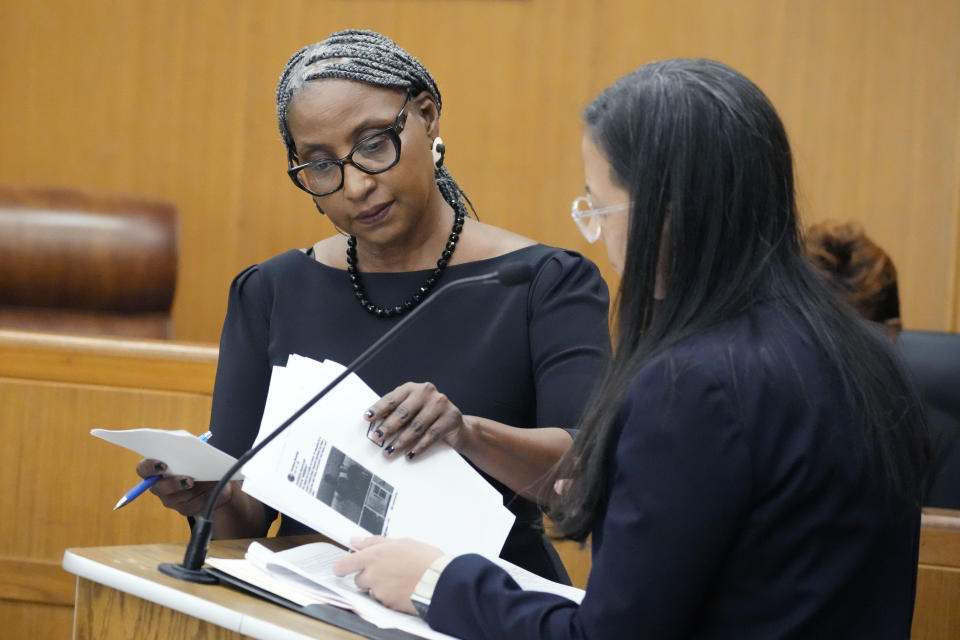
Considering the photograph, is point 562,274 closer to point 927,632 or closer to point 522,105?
point 927,632

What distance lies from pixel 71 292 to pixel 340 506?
188cm

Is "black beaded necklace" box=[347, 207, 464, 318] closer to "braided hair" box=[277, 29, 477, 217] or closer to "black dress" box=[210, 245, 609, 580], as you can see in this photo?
"black dress" box=[210, 245, 609, 580]

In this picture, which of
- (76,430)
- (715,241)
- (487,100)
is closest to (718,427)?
(715,241)

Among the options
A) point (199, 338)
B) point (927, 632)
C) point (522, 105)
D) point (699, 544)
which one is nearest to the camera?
point (699, 544)

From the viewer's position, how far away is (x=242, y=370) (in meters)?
1.63

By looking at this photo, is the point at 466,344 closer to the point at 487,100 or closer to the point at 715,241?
the point at 715,241

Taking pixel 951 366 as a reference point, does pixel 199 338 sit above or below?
below

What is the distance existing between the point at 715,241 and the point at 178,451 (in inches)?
26.5

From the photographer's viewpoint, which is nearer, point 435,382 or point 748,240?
point 748,240

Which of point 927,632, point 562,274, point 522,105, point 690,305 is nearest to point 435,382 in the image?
point 562,274

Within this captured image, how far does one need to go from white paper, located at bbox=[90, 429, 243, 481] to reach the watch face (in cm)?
33

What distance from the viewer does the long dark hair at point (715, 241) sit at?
0.97 meters

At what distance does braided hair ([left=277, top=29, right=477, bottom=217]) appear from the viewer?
1545 millimetres

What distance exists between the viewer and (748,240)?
98 centimetres
